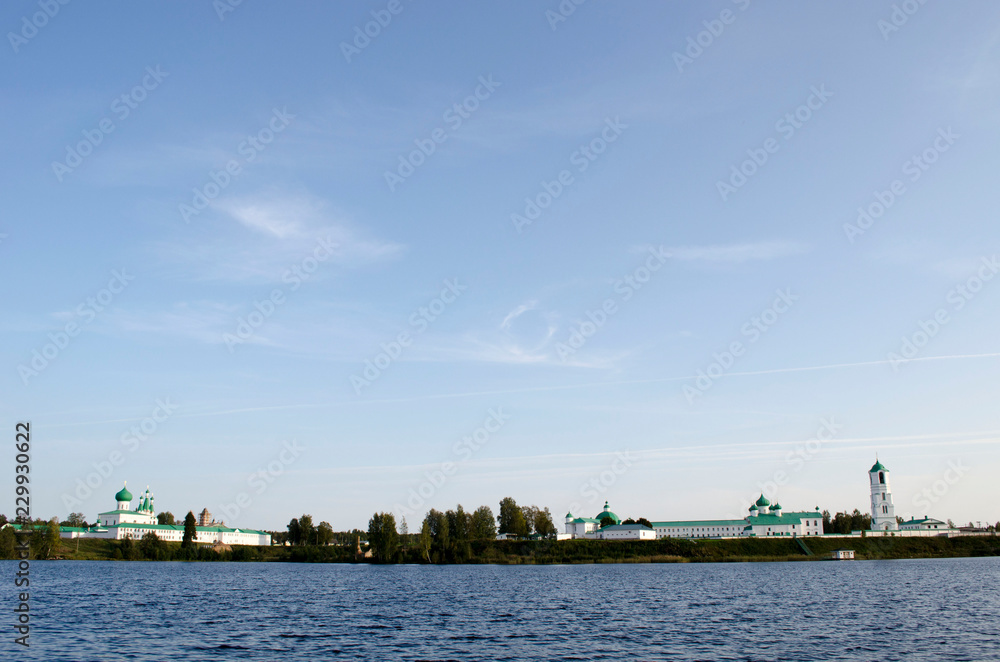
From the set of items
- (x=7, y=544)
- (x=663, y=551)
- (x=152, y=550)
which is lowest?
(x=663, y=551)

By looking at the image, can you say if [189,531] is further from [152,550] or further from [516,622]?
[516,622]

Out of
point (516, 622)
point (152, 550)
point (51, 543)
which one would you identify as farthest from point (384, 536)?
point (516, 622)

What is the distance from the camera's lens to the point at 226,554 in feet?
653

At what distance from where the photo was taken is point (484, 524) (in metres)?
189

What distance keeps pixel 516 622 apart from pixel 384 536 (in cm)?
11115

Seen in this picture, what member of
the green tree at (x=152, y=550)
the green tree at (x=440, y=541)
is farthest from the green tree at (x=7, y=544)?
the green tree at (x=440, y=541)

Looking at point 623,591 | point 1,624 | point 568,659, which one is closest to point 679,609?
point 623,591

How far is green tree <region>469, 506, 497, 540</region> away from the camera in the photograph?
186 m

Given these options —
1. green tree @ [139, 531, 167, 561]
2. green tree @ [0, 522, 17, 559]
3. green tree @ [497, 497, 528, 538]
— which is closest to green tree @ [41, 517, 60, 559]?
green tree @ [0, 522, 17, 559]

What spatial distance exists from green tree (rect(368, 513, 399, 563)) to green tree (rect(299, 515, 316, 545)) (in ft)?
117

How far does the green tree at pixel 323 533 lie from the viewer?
195 meters

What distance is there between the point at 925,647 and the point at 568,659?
Answer: 19.5 m

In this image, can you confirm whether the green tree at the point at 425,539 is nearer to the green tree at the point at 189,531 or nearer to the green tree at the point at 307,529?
the green tree at the point at 307,529

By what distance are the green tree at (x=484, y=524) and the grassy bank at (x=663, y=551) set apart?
5.06m
